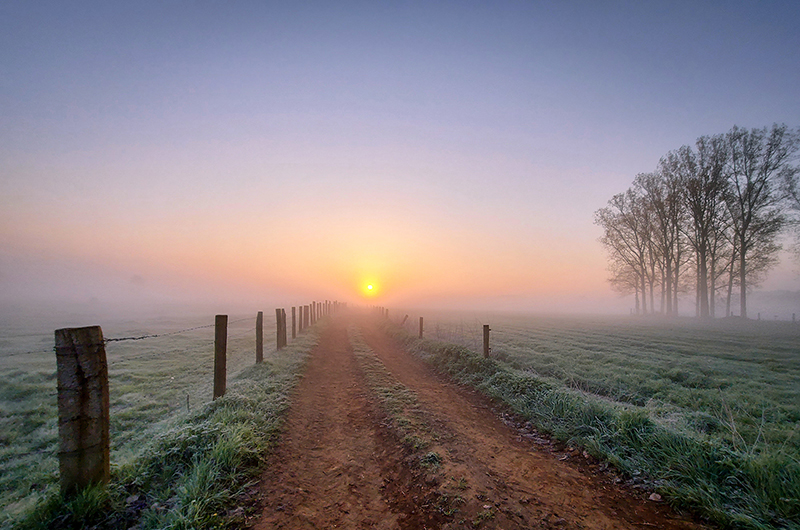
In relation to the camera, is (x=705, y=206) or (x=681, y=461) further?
(x=705, y=206)

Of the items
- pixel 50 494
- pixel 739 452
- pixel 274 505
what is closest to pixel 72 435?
pixel 50 494

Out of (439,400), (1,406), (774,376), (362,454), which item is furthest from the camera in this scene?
(774,376)

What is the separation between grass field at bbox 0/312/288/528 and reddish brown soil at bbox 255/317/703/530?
248 cm

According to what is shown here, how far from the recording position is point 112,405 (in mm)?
9359

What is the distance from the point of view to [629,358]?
13.6 m

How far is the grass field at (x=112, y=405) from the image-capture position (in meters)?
5.38

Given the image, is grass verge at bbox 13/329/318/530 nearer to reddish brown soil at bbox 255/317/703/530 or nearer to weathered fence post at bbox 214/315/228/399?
reddish brown soil at bbox 255/317/703/530

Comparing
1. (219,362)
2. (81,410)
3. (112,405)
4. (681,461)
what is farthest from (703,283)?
(112,405)

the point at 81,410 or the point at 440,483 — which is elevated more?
the point at 81,410

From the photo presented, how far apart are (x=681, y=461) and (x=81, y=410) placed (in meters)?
7.68

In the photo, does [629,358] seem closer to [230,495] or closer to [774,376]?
[774,376]

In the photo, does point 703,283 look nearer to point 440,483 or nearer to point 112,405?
point 440,483

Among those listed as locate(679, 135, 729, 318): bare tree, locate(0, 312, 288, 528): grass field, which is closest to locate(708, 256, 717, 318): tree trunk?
locate(679, 135, 729, 318): bare tree

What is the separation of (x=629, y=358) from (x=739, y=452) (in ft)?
35.6
